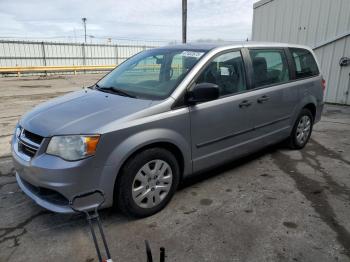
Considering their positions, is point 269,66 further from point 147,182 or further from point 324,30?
point 324,30

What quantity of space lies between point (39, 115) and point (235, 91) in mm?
2170

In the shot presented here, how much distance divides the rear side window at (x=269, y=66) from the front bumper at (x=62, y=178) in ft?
7.58

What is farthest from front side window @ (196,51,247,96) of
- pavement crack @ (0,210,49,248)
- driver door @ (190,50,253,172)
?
pavement crack @ (0,210,49,248)

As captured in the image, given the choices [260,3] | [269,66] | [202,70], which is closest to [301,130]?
[269,66]

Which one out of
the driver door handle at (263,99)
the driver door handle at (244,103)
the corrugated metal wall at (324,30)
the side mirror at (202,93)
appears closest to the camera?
the side mirror at (202,93)

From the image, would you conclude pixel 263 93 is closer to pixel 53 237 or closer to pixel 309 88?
pixel 309 88

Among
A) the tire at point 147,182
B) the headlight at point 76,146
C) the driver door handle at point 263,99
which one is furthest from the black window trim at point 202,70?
the headlight at point 76,146

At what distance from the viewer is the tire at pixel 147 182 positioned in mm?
2754

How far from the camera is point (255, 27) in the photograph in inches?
456

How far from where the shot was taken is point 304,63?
15.7ft

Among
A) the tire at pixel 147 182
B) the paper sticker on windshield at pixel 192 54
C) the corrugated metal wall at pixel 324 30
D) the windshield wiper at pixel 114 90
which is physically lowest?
the tire at pixel 147 182

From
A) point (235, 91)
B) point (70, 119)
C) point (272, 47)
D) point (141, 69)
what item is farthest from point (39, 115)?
point (272, 47)

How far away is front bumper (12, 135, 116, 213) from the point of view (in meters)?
2.49

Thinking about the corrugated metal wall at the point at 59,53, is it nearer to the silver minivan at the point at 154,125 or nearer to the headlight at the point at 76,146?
the silver minivan at the point at 154,125
